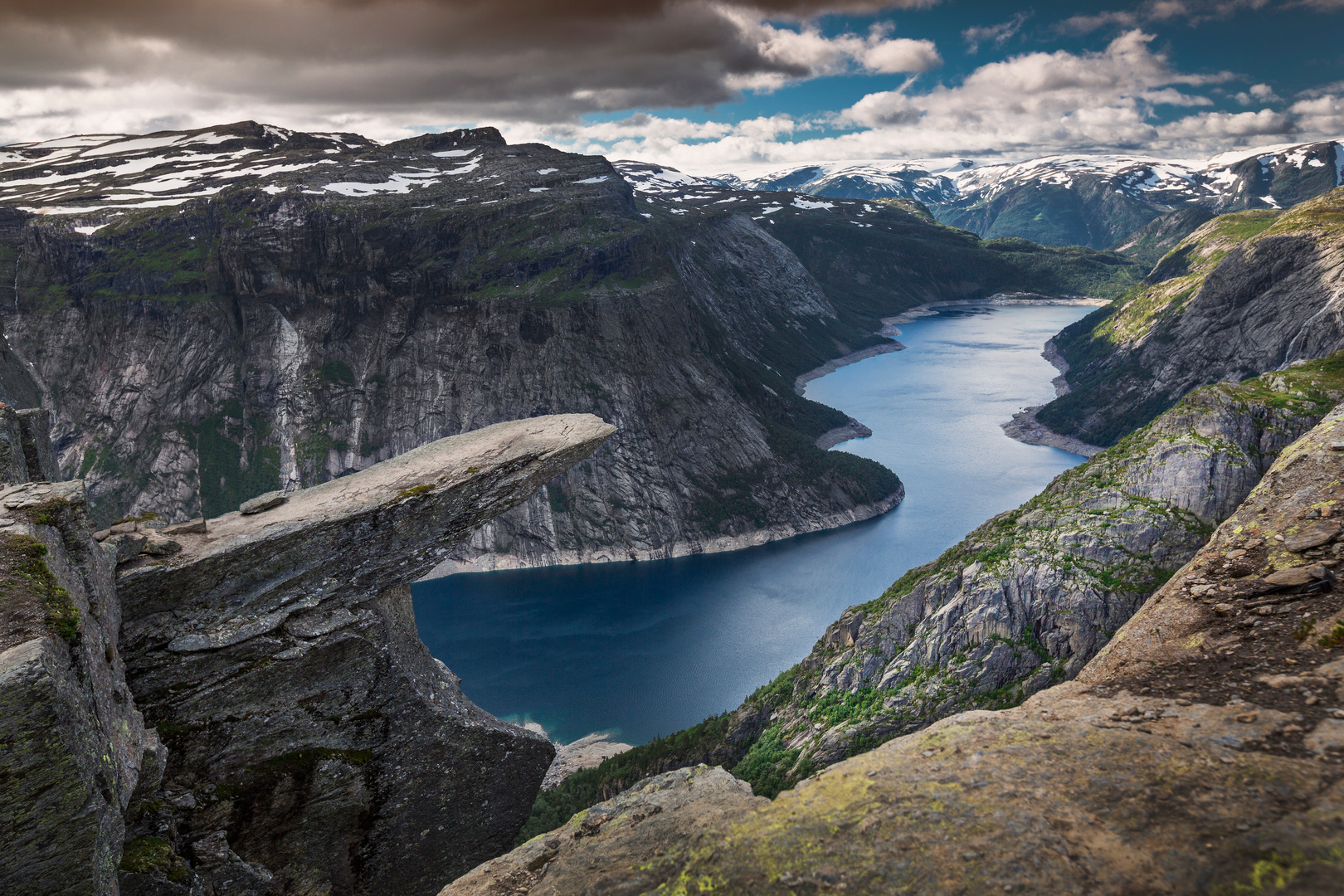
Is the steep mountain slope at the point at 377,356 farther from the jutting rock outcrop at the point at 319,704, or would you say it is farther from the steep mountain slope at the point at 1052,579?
Answer: the jutting rock outcrop at the point at 319,704

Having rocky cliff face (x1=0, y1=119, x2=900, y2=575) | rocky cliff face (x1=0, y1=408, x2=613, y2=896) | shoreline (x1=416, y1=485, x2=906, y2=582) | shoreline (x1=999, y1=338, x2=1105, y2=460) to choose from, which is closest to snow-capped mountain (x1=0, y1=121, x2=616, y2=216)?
rocky cliff face (x1=0, y1=119, x2=900, y2=575)

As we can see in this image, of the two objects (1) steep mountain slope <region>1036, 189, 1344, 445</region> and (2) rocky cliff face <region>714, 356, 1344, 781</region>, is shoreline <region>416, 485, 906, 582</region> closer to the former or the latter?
(1) steep mountain slope <region>1036, 189, 1344, 445</region>

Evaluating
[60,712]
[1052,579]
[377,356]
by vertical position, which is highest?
[377,356]

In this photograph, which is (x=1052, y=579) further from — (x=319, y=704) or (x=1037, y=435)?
(x=1037, y=435)

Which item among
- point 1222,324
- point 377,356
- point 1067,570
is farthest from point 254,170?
point 1222,324

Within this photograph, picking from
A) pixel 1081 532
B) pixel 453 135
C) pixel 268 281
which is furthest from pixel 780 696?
pixel 453 135

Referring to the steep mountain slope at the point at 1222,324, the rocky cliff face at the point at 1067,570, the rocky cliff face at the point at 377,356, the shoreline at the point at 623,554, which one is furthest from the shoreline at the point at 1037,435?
the rocky cliff face at the point at 1067,570
